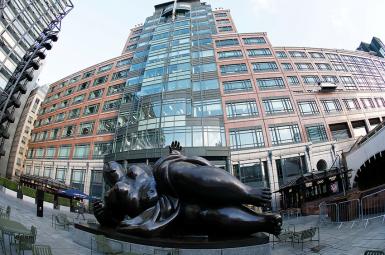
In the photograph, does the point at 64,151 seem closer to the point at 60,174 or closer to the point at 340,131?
the point at 60,174

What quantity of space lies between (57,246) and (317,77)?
140 feet

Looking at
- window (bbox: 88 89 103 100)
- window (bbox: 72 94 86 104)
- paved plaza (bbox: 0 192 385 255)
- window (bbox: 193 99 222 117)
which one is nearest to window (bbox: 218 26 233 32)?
window (bbox: 193 99 222 117)

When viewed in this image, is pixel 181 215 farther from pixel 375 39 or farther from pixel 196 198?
pixel 375 39

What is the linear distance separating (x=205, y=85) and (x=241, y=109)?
552 cm

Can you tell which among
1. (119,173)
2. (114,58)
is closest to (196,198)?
(119,173)

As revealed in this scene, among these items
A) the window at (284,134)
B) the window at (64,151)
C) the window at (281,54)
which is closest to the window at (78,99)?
the window at (64,151)

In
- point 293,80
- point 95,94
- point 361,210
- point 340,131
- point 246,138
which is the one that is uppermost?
point 95,94

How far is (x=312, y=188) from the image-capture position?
2792 cm

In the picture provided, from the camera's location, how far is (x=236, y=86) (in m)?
38.4

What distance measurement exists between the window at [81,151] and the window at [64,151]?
1715 millimetres

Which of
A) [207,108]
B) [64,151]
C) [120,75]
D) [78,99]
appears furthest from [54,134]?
[207,108]

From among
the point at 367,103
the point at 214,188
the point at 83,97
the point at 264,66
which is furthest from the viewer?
the point at 83,97

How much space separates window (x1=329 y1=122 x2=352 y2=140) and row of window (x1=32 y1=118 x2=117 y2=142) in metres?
29.7

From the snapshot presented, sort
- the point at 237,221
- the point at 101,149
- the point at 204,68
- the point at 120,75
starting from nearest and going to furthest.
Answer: the point at 237,221
the point at 204,68
the point at 101,149
the point at 120,75
